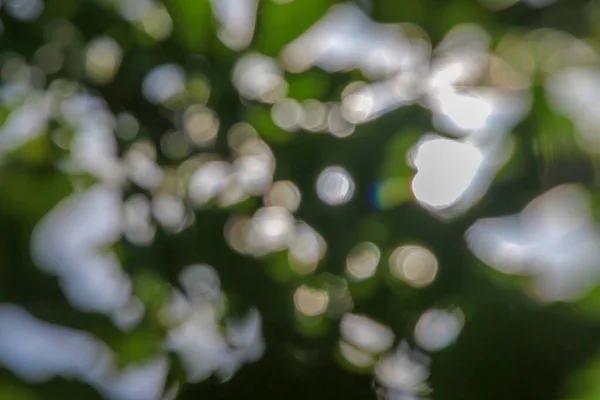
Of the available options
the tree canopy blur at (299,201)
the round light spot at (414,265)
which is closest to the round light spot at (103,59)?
the tree canopy blur at (299,201)

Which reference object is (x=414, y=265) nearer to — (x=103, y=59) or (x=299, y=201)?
(x=299, y=201)

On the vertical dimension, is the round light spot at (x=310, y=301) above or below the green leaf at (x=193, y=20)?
below

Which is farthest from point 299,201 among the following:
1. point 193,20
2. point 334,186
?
point 193,20

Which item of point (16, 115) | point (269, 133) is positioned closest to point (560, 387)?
point (269, 133)

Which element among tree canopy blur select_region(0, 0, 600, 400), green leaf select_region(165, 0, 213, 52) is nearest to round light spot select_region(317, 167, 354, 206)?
tree canopy blur select_region(0, 0, 600, 400)

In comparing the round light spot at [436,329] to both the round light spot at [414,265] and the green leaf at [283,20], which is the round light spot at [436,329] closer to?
the round light spot at [414,265]

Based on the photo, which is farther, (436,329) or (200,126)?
(200,126)

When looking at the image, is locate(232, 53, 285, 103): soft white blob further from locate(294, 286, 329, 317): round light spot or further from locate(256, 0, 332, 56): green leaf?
locate(294, 286, 329, 317): round light spot

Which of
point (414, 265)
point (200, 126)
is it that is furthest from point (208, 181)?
point (414, 265)

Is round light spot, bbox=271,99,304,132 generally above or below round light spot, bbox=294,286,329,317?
above

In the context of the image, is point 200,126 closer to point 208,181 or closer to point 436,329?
point 208,181
